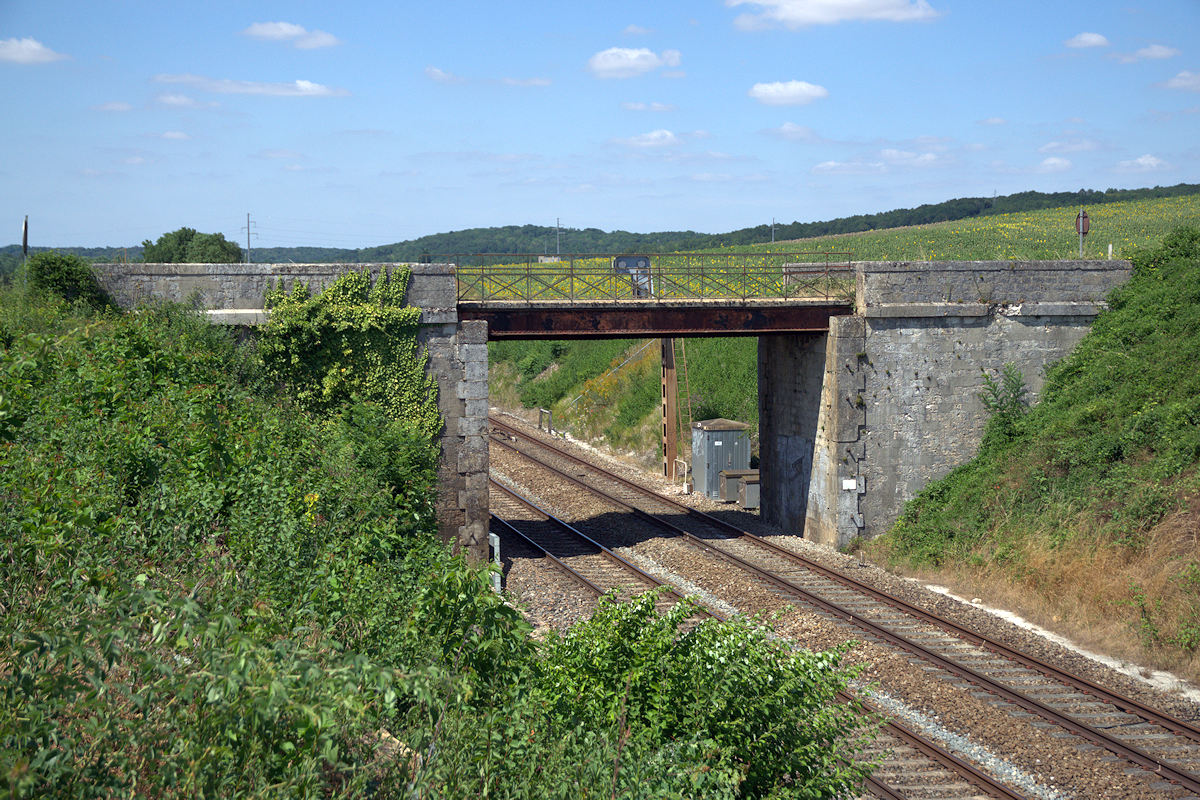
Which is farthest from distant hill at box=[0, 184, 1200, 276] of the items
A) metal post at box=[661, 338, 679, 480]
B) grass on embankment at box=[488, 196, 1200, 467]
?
metal post at box=[661, 338, 679, 480]

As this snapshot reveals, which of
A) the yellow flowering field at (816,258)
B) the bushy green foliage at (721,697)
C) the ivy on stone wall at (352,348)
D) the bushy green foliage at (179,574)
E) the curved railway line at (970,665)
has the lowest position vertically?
the curved railway line at (970,665)

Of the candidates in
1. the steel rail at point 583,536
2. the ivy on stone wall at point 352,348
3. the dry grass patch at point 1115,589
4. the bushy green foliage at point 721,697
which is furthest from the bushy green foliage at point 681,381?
the bushy green foliage at point 721,697

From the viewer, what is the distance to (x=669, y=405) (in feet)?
88.5

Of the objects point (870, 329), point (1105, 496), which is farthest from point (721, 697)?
point (870, 329)

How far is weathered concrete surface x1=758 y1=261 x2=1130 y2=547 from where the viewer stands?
64.6 feet

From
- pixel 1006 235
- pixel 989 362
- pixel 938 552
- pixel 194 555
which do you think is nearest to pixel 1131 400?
pixel 989 362

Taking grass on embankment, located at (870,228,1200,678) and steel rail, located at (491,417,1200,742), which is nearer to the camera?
steel rail, located at (491,417,1200,742)

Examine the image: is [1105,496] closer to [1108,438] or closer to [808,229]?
[1108,438]

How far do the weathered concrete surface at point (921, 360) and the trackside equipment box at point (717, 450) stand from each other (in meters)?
4.53

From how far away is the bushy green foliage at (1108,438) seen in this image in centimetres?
1575

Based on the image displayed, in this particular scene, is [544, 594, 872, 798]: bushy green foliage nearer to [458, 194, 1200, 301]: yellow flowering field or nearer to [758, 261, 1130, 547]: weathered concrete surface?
[458, 194, 1200, 301]: yellow flowering field

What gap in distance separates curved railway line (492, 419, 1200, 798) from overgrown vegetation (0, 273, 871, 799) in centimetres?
→ 299

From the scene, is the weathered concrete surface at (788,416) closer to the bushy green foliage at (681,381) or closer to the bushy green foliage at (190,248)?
the bushy green foliage at (681,381)

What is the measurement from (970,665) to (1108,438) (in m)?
6.81
